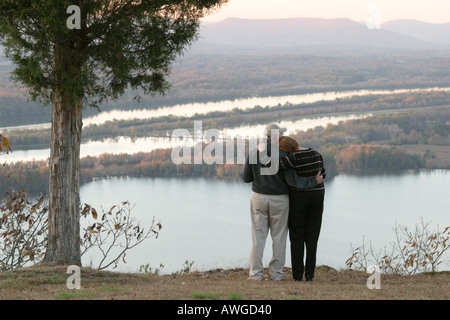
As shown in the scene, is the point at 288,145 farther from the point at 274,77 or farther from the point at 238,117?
the point at 274,77

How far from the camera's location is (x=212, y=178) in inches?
1451

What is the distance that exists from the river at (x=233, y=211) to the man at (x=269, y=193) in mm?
9377

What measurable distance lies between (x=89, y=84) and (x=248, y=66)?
3204 inches

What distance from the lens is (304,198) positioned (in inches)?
255

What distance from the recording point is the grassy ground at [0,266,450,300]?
17.4 feet

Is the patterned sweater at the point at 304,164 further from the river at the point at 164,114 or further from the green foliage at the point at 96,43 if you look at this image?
the river at the point at 164,114

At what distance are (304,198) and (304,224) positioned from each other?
12.8 inches

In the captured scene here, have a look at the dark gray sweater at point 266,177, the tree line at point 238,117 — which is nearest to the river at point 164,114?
the tree line at point 238,117

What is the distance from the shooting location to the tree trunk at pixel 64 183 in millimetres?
7352

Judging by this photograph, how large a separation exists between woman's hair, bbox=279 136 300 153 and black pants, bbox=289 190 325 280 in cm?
45
